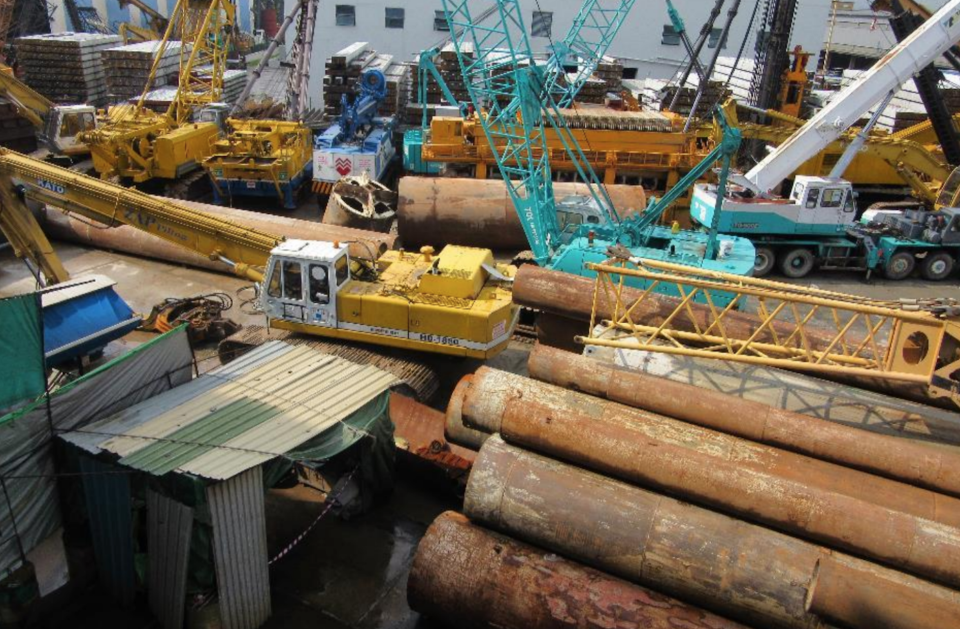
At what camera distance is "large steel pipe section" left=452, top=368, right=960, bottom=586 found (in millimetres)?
6438

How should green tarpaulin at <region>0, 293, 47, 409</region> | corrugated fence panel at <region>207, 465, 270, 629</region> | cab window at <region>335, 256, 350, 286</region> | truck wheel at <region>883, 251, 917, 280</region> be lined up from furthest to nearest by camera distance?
truck wheel at <region>883, 251, 917, 280</region> < cab window at <region>335, 256, 350, 286</region> < green tarpaulin at <region>0, 293, 47, 409</region> < corrugated fence panel at <region>207, 465, 270, 629</region>

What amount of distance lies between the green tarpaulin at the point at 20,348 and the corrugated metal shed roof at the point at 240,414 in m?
0.88

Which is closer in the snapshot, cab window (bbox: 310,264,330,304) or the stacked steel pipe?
the stacked steel pipe

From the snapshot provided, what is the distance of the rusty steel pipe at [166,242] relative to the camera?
685 inches

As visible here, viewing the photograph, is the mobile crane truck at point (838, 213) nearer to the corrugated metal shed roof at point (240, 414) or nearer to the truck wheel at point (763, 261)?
the truck wheel at point (763, 261)

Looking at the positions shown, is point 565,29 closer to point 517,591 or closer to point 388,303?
point 388,303

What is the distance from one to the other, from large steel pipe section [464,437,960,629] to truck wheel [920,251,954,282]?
51.9 feet

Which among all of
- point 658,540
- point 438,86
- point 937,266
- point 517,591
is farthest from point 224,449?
point 438,86

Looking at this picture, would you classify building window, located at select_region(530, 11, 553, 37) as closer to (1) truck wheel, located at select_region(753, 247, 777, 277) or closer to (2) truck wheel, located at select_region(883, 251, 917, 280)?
(1) truck wheel, located at select_region(753, 247, 777, 277)

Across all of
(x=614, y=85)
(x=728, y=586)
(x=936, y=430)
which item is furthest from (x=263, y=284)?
(x=614, y=85)

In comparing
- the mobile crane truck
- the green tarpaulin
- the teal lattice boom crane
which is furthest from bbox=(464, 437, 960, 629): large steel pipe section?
the mobile crane truck

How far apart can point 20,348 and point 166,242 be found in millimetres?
10457

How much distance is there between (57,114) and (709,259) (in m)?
19.8

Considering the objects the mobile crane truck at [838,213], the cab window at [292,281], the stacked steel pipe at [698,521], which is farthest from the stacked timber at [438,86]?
the stacked steel pipe at [698,521]
